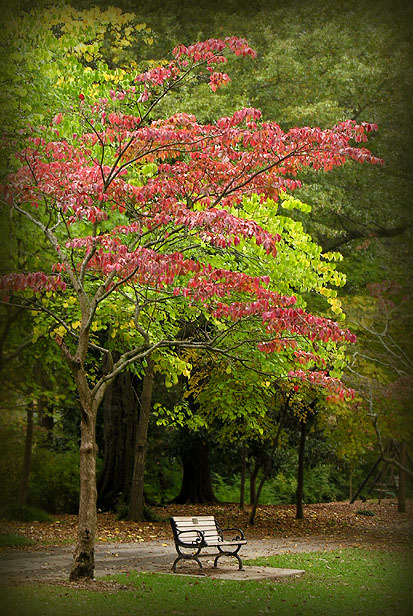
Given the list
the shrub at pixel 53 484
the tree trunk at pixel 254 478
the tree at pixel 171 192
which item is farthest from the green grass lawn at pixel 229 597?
the shrub at pixel 53 484

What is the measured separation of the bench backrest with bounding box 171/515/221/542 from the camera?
920cm

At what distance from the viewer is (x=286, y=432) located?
17.6m

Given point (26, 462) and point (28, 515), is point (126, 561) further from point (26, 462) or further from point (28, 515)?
point (28, 515)

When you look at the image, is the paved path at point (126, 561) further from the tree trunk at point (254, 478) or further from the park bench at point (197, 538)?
the tree trunk at point (254, 478)

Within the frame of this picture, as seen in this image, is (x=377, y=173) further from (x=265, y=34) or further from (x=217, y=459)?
(x=217, y=459)

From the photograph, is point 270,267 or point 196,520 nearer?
point 196,520

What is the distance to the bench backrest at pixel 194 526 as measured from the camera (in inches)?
362

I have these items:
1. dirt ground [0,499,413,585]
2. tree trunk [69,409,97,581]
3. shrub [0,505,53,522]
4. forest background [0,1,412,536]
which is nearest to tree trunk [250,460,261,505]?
forest background [0,1,412,536]

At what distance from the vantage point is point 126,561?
31.5ft

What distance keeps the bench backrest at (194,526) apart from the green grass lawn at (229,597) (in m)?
0.85

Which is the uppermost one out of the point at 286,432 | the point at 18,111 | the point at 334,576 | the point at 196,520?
the point at 18,111

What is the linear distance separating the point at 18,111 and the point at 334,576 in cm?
662

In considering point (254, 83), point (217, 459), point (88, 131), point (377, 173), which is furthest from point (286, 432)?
point (88, 131)

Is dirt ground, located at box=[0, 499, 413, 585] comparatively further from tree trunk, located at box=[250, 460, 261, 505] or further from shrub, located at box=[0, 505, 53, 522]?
tree trunk, located at box=[250, 460, 261, 505]
